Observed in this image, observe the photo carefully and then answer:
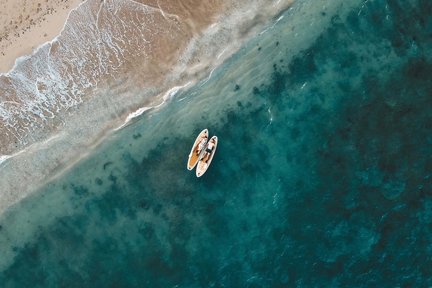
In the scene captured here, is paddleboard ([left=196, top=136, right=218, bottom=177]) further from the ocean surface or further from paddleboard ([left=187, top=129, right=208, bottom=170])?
the ocean surface

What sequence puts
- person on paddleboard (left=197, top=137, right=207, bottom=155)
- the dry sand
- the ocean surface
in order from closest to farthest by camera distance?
1. the dry sand
2. person on paddleboard (left=197, top=137, right=207, bottom=155)
3. the ocean surface

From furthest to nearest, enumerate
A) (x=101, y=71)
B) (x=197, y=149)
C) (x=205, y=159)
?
(x=205, y=159)
(x=197, y=149)
(x=101, y=71)

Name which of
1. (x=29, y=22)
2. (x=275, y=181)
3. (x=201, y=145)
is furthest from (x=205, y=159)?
(x=29, y=22)

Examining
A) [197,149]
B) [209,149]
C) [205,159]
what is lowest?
[205,159]

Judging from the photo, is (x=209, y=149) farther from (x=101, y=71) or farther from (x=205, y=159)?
(x=101, y=71)

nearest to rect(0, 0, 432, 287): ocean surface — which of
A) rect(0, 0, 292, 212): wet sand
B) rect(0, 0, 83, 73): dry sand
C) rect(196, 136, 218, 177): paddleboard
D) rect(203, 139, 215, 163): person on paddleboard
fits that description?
rect(196, 136, 218, 177): paddleboard

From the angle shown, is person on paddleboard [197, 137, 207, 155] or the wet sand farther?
person on paddleboard [197, 137, 207, 155]

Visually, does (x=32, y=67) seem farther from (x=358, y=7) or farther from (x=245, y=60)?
(x=358, y=7)
